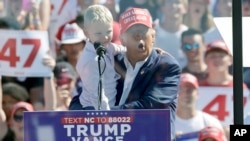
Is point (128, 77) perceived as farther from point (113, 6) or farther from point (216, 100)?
point (216, 100)

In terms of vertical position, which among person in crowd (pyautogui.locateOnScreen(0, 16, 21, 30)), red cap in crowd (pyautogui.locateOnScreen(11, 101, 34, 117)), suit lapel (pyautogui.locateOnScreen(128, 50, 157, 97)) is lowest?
red cap in crowd (pyautogui.locateOnScreen(11, 101, 34, 117))

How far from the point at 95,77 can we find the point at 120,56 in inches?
9.2

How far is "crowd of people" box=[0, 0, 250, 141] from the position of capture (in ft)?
25.1

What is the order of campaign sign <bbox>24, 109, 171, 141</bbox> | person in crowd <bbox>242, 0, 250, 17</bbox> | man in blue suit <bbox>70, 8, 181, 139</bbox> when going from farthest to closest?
man in blue suit <bbox>70, 8, 181, 139</bbox>
person in crowd <bbox>242, 0, 250, 17</bbox>
campaign sign <bbox>24, 109, 171, 141</bbox>

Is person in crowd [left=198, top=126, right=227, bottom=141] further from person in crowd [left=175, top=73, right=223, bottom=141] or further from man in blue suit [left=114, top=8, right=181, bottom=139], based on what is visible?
man in blue suit [left=114, top=8, right=181, bottom=139]

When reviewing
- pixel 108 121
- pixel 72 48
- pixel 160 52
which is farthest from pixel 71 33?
pixel 108 121

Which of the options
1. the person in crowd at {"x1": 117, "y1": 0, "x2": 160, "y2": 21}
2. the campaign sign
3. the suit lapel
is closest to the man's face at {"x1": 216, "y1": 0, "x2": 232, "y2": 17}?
the person in crowd at {"x1": 117, "y1": 0, "x2": 160, "y2": 21}

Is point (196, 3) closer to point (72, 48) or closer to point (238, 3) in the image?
point (72, 48)

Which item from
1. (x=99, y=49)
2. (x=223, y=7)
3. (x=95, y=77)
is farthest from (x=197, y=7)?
(x=95, y=77)

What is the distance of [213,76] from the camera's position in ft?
25.2

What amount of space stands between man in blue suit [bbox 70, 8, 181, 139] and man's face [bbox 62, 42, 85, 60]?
0.27 m

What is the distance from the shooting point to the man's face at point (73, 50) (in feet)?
25.2

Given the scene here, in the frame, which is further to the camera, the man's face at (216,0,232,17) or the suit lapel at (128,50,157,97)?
the suit lapel at (128,50,157,97)

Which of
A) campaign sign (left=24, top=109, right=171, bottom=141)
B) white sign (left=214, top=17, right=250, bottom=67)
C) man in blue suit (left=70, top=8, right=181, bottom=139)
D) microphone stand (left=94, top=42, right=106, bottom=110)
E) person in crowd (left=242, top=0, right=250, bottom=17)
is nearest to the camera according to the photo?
campaign sign (left=24, top=109, right=171, bottom=141)
